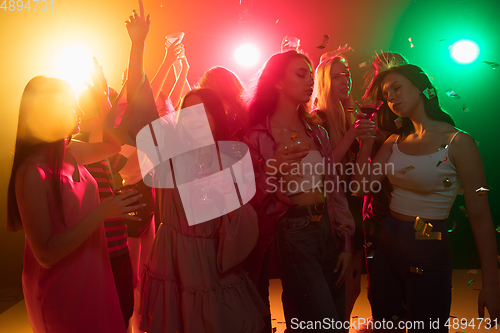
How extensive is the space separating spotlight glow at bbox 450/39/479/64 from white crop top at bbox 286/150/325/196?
3.28 metres

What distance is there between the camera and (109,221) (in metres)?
1.91

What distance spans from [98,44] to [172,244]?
339cm

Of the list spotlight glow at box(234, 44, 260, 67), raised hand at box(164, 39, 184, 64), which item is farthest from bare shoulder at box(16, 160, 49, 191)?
spotlight glow at box(234, 44, 260, 67)

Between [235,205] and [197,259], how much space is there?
1.02 feet

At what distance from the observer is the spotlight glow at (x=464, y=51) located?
3.85 meters

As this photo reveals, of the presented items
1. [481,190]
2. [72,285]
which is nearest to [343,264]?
[481,190]

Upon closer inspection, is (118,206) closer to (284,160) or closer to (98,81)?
(284,160)

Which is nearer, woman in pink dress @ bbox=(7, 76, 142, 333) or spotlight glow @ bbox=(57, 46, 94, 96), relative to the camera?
woman in pink dress @ bbox=(7, 76, 142, 333)

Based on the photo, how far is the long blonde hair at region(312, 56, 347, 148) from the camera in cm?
227

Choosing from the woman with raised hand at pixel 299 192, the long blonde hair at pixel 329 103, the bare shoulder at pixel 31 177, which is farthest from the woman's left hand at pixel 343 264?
the bare shoulder at pixel 31 177

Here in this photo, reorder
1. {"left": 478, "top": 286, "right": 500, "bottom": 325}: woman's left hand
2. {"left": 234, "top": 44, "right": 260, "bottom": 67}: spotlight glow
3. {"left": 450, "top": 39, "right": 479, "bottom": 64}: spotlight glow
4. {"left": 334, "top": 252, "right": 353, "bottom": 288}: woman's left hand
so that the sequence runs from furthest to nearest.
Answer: {"left": 234, "top": 44, "right": 260, "bottom": 67}: spotlight glow, {"left": 450, "top": 39, "right": 479, "bottom": 64}: spotlight glow, {"left": 334, "top": 252, "right": 353, "bottom": 288}: woman's left hand, {"left": 478, "top": 286, "right": 500, "bottom": 325}: woman's left hand

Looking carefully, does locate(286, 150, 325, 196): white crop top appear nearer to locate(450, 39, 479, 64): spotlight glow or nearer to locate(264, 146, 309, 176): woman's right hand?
locate(264, 146, 309, 176): woman's right hand

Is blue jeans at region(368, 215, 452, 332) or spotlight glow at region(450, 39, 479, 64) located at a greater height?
spotlight glow at region(450, 39, 479, 64)

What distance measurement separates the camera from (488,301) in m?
1.46
